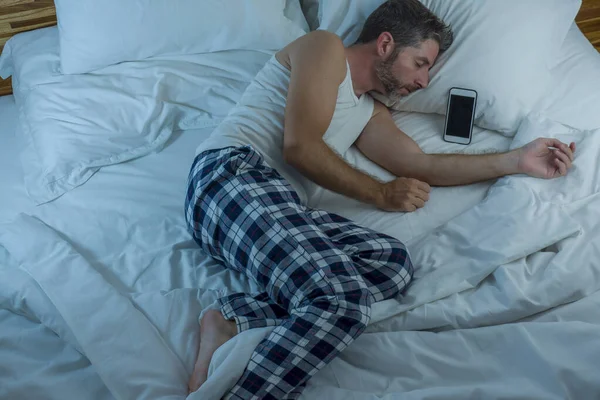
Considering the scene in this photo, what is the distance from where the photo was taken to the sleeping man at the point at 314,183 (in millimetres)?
1119

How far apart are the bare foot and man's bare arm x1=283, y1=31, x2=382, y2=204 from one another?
0.43 metres

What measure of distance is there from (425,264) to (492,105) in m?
0.53

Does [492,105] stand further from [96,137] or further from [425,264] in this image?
[96,137]

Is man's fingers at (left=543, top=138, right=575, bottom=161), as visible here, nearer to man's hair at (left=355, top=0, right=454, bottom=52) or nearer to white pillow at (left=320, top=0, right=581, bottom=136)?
white pillow at (left=320, top=0, right=581, bottom=136)

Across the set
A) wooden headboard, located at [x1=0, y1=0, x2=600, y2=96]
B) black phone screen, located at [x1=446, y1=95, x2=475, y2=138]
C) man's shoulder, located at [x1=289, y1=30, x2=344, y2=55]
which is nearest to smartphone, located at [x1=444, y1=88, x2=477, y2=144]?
black phone screen, located at [x1=446, y1=95, x2=475, y2=138]

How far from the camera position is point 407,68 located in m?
1.61

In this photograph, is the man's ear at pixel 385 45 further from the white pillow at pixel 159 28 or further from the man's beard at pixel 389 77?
the white pillow at pixel 159 28

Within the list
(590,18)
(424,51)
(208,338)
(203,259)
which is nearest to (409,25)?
(424,51)

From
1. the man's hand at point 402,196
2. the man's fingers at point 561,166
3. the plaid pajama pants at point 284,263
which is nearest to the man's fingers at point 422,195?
the man's hand at point 402,196

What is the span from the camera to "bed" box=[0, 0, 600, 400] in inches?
41.7

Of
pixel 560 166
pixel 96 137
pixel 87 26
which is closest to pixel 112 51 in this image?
pixel 87 26

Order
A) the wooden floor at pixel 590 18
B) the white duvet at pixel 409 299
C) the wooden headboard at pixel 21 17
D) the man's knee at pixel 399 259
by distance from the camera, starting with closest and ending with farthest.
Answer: the white duvet at pixel 409 299 < the man's knee at pixel 399 259 < the wooden headboard at pixel 21 17 < the wooden floor at pixel 590 18

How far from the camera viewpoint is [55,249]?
1313mm

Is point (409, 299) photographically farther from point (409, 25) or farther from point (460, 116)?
point (409, 25)
